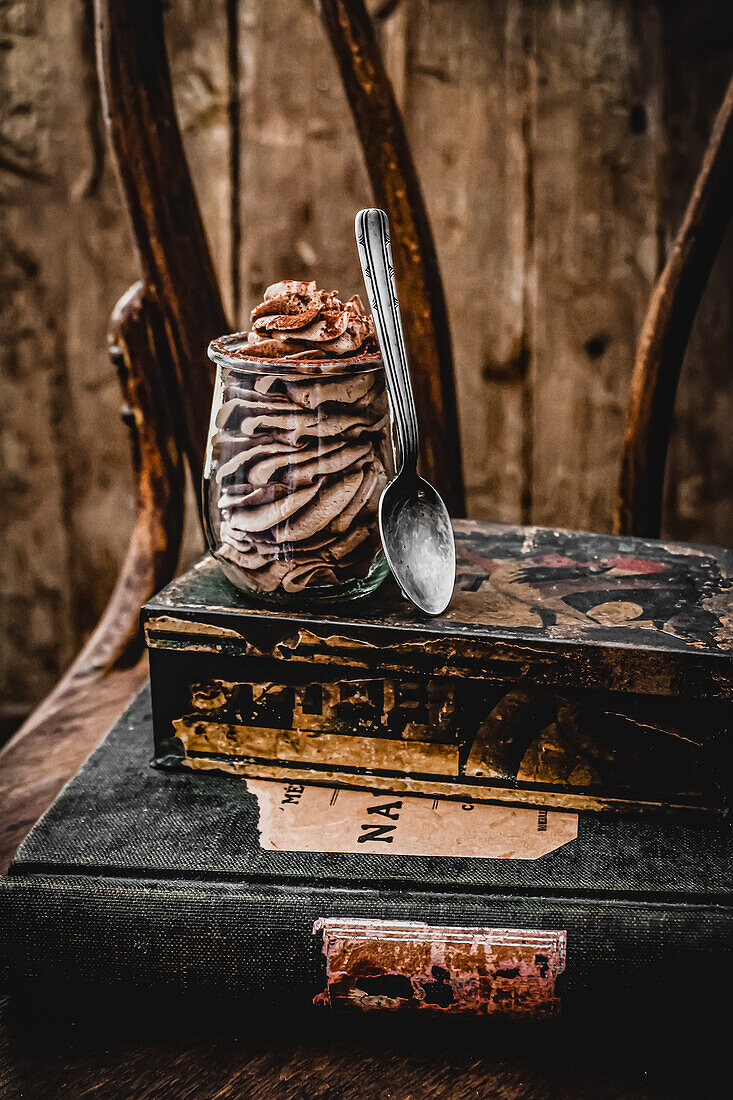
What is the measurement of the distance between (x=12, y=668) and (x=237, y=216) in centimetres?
63

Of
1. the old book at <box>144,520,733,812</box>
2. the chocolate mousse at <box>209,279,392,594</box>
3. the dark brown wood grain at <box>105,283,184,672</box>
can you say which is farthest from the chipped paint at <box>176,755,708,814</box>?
the dark brown wood grain at <box>105,283,184,672</box>

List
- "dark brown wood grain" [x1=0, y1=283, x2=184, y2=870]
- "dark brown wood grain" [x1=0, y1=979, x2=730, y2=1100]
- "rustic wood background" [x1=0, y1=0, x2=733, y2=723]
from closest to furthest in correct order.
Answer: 1. "dark brown wood grain" [x1=0, y1=979, x2=730, y2=1100]
2. "dark brown wood grain" [x1=0, y1=283, x2=184, y2=870]
3. "rustic wood background" [x1=0, y1=0, x2=733, y2=723]

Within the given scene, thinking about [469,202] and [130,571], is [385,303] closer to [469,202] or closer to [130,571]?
[130,571]

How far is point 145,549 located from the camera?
0.74 meters

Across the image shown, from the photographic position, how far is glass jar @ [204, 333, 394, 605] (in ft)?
1.50

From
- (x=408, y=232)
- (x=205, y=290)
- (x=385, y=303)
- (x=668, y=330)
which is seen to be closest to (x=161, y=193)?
(x=205, y=290)

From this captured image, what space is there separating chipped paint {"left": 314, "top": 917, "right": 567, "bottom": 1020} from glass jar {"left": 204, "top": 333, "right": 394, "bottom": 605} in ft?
0.57

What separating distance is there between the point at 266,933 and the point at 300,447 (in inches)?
9.3

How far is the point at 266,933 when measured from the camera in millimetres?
408

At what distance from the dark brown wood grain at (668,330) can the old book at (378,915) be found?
1.10 ft

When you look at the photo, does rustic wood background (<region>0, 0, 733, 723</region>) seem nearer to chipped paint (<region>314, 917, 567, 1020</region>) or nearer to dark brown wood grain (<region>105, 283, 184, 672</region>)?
dark brown wood grain (<region>105, 283, 184, 672</region>)

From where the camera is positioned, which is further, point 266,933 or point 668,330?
point 668,330

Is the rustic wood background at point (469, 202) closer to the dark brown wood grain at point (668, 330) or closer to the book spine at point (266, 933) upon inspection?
the dark brown wood grain at point (668, 330)

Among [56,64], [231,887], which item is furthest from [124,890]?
[56,64]
